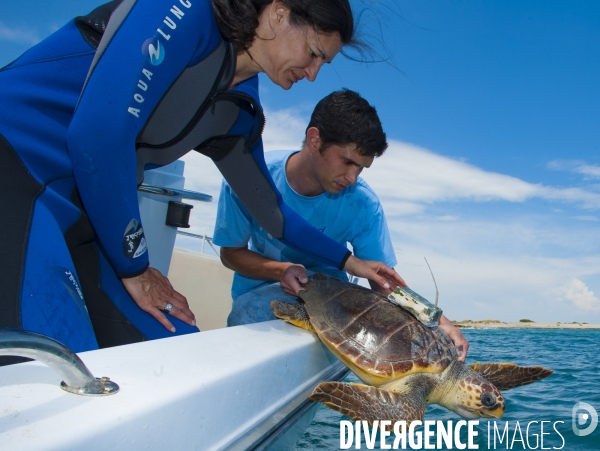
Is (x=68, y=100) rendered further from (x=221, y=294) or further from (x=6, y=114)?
(x=221, y=294)

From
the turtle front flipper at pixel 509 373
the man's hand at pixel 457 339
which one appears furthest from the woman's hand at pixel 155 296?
the turtle front flipper at pixel 509 373

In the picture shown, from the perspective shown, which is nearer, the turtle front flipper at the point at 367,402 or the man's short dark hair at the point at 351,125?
the turtle front flipper at the point at 367,402

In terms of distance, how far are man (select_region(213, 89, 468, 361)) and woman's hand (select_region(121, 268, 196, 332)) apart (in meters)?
1.01

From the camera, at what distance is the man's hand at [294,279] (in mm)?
2773

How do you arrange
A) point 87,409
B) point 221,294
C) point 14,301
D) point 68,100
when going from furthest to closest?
point 221,294 → point 68,100 → point 14,301 → point 87,409

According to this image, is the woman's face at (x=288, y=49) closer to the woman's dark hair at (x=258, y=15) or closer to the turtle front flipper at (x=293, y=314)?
the woman's dark hair at (x=258, y=15)

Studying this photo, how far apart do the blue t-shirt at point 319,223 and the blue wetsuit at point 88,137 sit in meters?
1.53

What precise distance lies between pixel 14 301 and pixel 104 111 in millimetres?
614

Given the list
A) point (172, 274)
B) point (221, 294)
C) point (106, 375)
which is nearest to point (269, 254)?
point (221, 294)

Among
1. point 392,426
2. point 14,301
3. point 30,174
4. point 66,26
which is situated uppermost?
point 66,26

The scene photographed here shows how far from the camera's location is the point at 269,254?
3.56 meters

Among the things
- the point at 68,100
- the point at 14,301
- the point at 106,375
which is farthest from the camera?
the point at 68,100

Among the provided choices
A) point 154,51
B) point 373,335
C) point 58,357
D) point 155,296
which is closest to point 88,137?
A: point 154,51

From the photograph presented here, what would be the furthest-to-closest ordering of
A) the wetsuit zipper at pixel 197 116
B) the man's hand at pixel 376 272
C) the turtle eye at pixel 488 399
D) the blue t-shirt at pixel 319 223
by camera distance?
1. the blue t-shirt at pixel 319 223
2. the man's hand at pixel 376 272
3. the turtle eye at pixel 488 399
4. the wetsuit zipper at pixel 197 116
